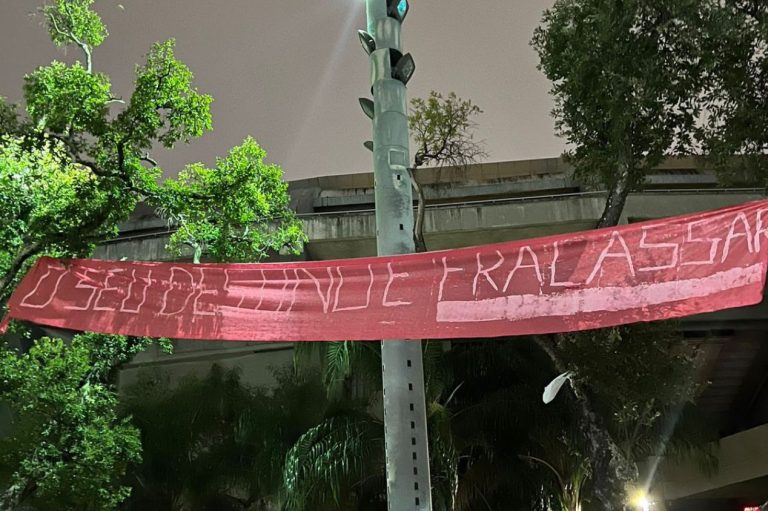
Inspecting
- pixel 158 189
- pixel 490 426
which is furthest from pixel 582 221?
pixel 158 189

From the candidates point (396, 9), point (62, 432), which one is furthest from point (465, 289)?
point (62, 432)

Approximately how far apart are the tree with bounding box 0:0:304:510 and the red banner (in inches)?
97.7

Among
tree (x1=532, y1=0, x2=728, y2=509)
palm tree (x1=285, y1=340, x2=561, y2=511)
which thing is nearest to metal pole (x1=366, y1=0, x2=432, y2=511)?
tree (x1=532, y1=0, x2=728, y2=509)

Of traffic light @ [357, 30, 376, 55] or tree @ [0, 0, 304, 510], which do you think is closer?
traffic light @ [357, 30, 376, 55]

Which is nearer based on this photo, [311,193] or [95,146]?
[95,146]

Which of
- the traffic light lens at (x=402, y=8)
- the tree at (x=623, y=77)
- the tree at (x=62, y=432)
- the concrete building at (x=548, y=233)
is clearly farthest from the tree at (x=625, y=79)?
the tree at (x=62, y=432)

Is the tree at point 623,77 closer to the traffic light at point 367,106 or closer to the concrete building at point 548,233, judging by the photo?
the traffic light at point 367,106

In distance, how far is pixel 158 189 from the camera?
8.28 metres

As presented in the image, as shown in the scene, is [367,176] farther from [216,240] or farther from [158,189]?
[158,189]

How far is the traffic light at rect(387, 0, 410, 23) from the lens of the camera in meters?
4.87

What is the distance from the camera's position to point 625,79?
7074 mm

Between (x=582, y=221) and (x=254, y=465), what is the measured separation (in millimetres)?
9164

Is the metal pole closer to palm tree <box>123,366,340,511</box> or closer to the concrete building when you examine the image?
the concrete building

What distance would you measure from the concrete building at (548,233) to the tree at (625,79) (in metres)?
6.40
